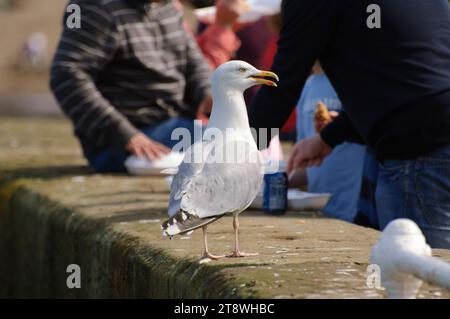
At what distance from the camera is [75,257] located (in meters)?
5.86

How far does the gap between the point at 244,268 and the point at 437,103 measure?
1363 millimetres

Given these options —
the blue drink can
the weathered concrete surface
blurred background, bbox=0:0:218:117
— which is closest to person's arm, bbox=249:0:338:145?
the weathered concrete surface

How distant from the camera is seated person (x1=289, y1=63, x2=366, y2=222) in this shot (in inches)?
252

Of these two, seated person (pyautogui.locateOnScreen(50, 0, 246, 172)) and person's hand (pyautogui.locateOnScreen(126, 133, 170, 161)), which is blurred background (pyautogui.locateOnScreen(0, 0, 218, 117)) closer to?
seated person (pyautogui.locateOnScreen(50, 0, 246, 172))

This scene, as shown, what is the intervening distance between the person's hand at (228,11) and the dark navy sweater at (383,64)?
10.7 feet

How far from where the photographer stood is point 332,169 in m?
6.59

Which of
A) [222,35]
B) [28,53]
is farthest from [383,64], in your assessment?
[28,53]

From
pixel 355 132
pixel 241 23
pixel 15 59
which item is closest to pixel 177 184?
pixel 355 132

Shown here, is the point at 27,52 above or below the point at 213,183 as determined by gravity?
above

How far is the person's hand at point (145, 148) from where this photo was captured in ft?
24.1

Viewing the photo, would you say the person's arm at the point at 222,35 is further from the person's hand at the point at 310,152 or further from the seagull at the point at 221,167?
the seagull at the point at 221,167

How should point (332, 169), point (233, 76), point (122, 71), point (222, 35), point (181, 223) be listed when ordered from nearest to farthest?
point (181, 223) < point (233, 76) < point (332, 169) < point (122, 71) < point (222, 35)

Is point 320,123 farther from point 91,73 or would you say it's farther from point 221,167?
point 221,167

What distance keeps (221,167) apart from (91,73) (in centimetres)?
369
